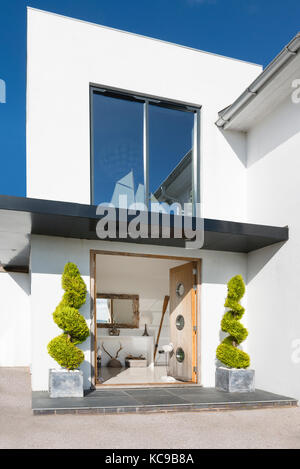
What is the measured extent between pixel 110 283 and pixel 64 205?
6.42 m

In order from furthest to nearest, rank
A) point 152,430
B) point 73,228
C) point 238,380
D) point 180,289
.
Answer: point 180,289
point 238,380
point 73,228
point 152,430

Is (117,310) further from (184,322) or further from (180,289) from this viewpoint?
(184,322)

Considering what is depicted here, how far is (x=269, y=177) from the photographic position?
759 centimetres

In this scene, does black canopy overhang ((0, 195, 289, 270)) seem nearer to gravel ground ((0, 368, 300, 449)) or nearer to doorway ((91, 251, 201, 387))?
doorway ((91, 251, 201, 387))

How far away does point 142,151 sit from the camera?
7.62m

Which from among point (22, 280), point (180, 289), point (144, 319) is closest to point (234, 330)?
point (180, 289)

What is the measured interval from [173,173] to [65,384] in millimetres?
3779

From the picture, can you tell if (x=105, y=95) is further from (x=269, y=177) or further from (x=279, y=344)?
(x=279, y=344)

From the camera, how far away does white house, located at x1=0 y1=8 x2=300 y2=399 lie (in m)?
6.84

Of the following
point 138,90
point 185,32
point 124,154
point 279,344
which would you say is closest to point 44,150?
point 124,154

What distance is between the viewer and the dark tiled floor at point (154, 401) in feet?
18.2

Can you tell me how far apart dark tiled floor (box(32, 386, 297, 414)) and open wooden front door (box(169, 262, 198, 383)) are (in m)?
0.84

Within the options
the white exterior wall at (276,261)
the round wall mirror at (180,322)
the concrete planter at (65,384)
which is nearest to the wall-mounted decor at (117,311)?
the round wall mirror at (180,322)

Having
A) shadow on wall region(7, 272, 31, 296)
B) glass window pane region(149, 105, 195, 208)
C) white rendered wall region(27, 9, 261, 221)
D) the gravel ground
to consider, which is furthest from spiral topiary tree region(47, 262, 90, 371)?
shadow on wall region(7, 272, 31, 296)
